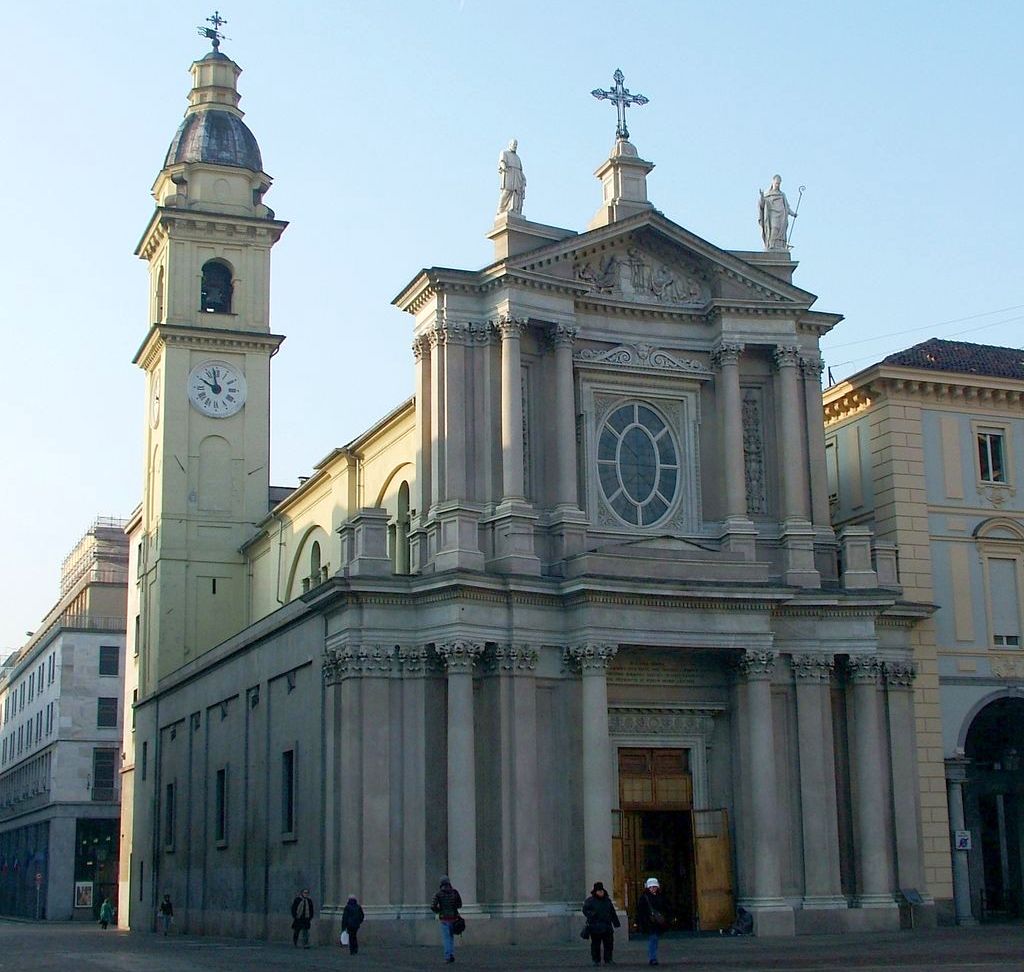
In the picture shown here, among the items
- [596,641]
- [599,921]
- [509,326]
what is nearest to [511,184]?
[509,326]

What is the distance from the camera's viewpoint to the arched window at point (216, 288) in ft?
198

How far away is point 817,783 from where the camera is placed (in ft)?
131

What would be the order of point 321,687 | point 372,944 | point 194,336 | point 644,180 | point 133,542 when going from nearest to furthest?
1. point 372,944
2. point 321,687
3. point 644,180
4. point 194,336
5. point 133,542

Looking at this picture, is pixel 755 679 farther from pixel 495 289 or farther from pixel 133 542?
pixel 133 542

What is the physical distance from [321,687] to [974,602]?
17.9 meters

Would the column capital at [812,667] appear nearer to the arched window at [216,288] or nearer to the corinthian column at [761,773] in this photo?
the corinthian column at [761,773]

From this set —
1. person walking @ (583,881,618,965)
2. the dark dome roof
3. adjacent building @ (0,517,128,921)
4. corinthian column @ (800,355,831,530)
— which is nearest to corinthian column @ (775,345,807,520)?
corinthian column @ (800,355,831,530)

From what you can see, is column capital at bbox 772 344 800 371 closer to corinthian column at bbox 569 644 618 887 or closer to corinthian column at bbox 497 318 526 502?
corinthian column at bbox 497 318 526 502

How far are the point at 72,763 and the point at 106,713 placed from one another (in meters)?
3.68

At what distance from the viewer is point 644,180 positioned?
43375 mm

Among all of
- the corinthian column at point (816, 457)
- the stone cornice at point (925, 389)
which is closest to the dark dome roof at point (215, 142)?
the stone cornice at point (925, 389)

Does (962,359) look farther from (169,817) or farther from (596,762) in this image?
(169,817)

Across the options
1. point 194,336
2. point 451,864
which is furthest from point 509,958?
point 194,336

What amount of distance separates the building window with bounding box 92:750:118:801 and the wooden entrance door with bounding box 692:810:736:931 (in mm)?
56574
